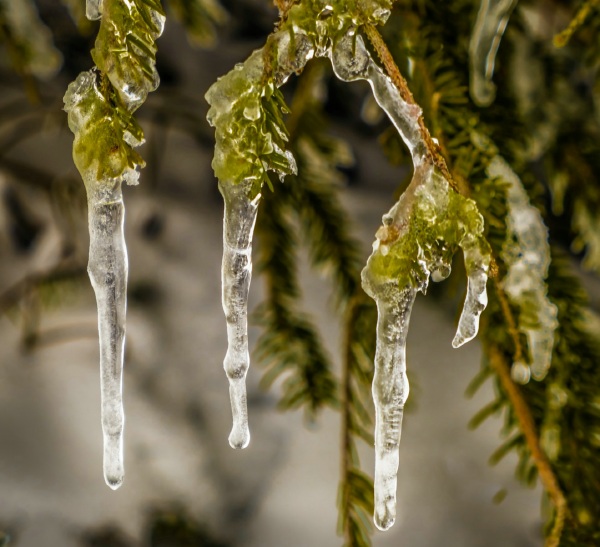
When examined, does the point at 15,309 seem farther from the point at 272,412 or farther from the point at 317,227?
the point at 317,227

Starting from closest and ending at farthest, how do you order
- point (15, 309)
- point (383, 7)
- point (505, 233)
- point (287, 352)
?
1. point (383, 7)
2. point (505, 233)
3. point (287, 352)
4. point (15, 309)

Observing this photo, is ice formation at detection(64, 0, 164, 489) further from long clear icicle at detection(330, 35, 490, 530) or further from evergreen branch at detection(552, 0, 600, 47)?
evergreen branch at detection(552, 0, 600, 47)

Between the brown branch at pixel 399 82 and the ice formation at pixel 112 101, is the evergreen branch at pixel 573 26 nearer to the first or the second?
the brown branch at pixel 399 82

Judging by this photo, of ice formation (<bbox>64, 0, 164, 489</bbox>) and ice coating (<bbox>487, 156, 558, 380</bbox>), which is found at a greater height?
ice formation (<bbox>64, 0, 164, 489</bbox>)

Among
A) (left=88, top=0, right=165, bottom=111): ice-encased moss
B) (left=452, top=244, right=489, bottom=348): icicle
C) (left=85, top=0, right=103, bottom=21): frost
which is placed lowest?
(left=452, top=244, right=489, bottom=348): icicle

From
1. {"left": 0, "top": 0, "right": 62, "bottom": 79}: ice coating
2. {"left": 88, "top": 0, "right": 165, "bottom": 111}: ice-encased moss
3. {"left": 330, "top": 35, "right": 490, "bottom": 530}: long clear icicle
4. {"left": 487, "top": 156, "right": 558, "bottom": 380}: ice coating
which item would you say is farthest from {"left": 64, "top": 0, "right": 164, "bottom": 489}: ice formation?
{"left": 0, "top": 0, "right": 62, "bottom": 79}: ice coating

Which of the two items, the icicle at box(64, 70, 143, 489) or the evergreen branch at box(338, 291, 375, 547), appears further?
the evergreen branch at box(338, 291, 375, 547)

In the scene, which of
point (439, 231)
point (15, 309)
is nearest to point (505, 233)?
point (439, 231)

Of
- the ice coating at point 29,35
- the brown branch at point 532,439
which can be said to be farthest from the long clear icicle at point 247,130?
the ice coating at point 29,35
